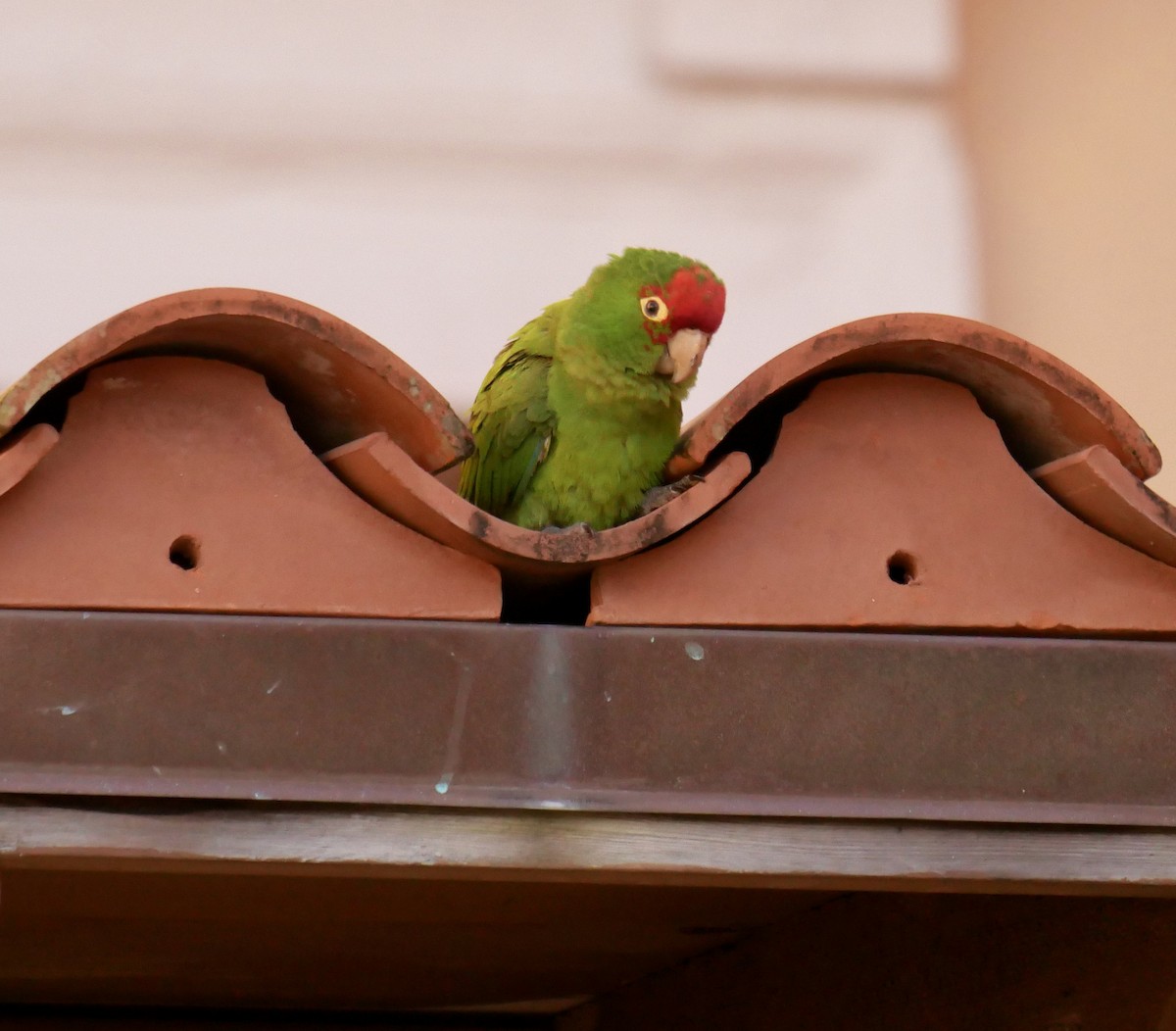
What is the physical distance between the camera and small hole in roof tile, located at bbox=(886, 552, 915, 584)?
49.0 inches

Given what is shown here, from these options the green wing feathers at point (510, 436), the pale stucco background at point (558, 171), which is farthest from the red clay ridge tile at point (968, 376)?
the pale stucco background at point (558, 171)

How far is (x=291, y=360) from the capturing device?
123cm

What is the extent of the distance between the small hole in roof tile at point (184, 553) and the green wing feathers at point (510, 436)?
562 mm

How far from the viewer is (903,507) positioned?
126 cm

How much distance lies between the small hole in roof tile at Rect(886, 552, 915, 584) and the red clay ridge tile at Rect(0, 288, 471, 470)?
408 mm

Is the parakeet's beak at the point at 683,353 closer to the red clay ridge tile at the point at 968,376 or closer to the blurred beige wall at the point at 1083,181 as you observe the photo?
the red clay ridge tile at the point at 968,376

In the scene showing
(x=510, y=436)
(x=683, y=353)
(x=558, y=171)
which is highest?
(x=558, y=171)

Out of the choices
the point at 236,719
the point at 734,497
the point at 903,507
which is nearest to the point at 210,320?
the point at 236,719

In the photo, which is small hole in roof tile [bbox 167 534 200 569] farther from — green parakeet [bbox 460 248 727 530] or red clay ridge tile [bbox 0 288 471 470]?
green parakeet [bbox 460 248 727 530]

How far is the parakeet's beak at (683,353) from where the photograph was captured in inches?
66.1

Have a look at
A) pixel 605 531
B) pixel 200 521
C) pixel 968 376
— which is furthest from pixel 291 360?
pixel 968 376

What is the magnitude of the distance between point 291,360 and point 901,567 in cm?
60

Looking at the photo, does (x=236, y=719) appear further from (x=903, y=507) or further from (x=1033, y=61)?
(x=1033, y=61)

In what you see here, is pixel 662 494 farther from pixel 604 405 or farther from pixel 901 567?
pixel 901 567
